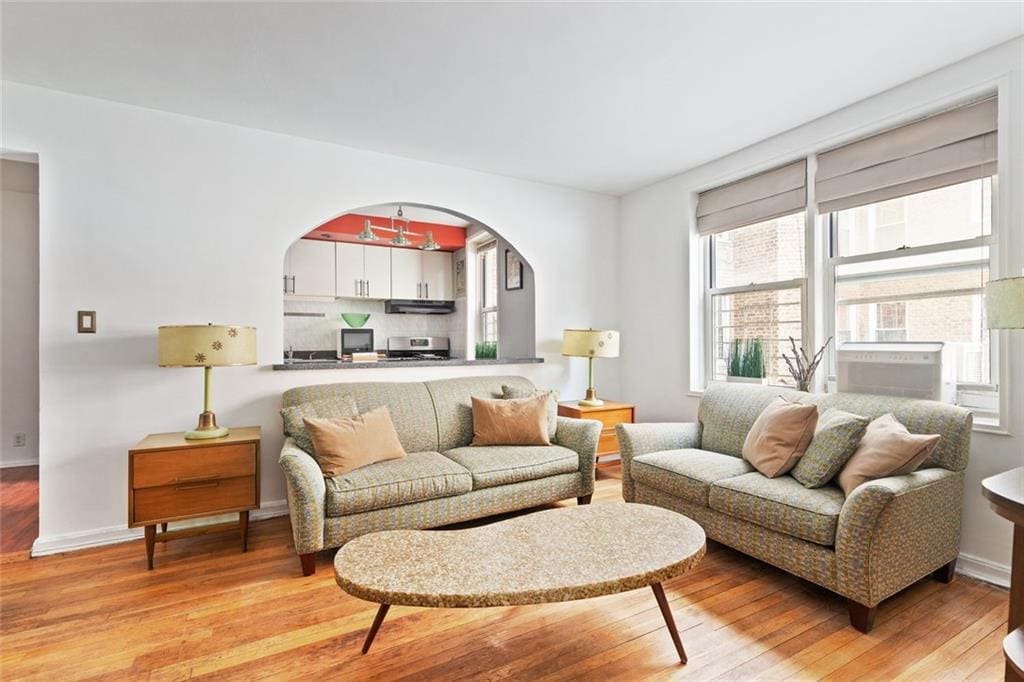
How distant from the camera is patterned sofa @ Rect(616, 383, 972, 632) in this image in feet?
6.49

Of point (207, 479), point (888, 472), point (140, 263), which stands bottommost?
point (207, 479)

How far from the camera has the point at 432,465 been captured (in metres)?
2.88

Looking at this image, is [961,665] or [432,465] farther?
[432,465]

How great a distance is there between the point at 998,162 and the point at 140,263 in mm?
4606

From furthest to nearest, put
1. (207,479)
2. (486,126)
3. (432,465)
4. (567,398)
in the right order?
(567,398) → (486,126) → (432,465) → (207,479)

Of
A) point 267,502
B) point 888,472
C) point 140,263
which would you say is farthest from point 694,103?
point 267,502

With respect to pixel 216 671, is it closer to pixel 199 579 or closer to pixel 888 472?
pixel 199 579

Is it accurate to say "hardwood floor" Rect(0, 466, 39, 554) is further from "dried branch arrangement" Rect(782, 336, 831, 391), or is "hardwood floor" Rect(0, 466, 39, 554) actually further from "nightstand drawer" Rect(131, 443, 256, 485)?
"dried branch arrangement" Rect(782, 336, 831, 391)

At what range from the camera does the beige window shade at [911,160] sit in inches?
99.5

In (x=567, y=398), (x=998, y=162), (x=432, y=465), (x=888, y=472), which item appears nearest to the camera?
(x=888, y=472)

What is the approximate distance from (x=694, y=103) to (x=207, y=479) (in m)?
3.44

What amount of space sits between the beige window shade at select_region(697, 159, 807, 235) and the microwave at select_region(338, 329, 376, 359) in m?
4.06

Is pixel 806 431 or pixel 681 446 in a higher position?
pixel 806 431

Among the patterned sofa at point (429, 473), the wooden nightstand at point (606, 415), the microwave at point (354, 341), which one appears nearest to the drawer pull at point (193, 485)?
the patterned sofa at point (429, 473)
